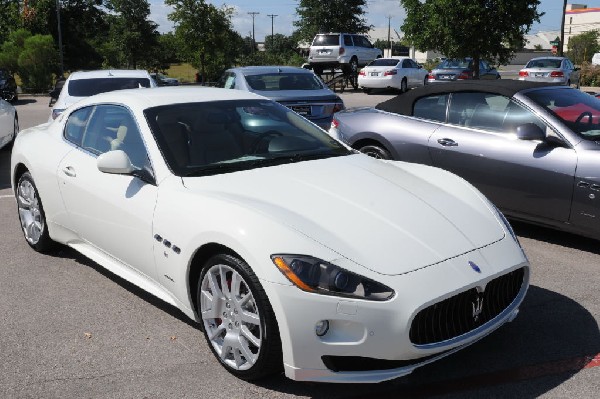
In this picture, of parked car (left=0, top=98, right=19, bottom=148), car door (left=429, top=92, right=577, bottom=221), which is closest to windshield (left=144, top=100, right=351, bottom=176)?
car door (left=429, top=92, right=577, bottom=221)

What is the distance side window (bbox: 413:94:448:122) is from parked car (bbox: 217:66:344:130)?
418 centimetres

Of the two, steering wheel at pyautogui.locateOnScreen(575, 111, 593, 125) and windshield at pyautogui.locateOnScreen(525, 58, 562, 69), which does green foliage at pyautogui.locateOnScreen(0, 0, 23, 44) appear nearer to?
windshield at pyautogui.locateOnScreen(525, 58, 562, 69)

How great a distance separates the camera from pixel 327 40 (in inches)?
1164

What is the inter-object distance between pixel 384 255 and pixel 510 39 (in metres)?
21.9

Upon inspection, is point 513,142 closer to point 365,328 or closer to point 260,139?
point 260,139

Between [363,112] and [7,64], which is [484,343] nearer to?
[363,112]

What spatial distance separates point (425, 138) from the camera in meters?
6.40

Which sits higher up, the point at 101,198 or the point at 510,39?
the point at 510,39

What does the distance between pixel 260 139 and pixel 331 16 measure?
45330 mm

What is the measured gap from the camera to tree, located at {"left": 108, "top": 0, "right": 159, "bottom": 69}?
160 feet

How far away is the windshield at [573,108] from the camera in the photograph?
555 cm

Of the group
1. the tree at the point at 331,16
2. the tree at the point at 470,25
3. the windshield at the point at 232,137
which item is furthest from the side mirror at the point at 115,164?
the tree at the point at 331,16

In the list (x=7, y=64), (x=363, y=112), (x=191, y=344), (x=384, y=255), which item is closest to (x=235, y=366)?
(x=191, y=344)

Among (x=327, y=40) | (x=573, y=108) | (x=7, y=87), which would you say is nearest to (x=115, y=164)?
(x=573, y=108)
